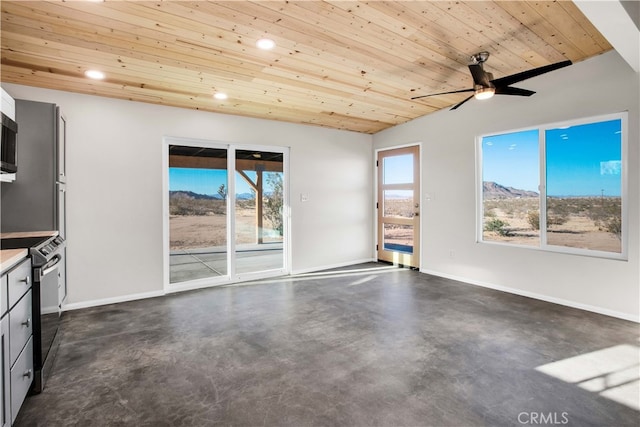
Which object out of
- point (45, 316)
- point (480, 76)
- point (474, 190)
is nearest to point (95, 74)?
point (45, 316)

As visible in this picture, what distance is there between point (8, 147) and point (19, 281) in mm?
1204

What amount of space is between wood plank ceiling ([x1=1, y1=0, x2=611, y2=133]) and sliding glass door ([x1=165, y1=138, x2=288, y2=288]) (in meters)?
0.87

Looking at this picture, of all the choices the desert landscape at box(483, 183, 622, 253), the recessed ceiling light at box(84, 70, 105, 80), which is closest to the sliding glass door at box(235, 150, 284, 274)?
the recessed ceiling light at box(84, 70, 105, 80)

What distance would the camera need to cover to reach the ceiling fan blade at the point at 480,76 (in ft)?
10.7

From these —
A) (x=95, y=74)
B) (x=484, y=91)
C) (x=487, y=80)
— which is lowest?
(x=484, y=91)

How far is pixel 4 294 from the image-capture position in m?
1.74

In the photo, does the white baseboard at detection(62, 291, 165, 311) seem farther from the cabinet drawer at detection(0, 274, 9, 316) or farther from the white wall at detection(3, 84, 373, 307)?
the cabinet drawer at detection(0, 274, 9, 316)

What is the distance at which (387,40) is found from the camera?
123 inches

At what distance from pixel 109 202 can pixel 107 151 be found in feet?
2.04

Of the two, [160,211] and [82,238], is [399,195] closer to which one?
[160,211]

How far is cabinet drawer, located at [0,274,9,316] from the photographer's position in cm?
169

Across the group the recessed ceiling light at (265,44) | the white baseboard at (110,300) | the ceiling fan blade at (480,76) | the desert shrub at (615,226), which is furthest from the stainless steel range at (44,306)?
the desert shrub at (615,226)

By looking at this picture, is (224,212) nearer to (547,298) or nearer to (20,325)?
(20,325)

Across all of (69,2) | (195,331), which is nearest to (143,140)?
(69,2)
